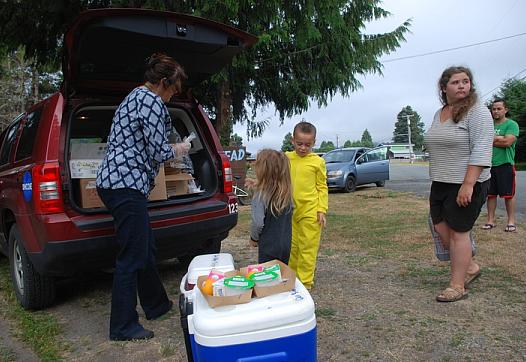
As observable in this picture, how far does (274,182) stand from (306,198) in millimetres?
499

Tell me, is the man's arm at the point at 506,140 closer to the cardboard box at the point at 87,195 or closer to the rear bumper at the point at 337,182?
the cardboard box at the point at 87,195

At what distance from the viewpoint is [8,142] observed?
453cm

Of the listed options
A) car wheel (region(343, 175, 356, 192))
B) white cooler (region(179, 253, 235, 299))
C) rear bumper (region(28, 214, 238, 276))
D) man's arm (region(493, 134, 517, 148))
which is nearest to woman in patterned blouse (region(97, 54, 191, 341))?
rear bumper (region(28, 214, 238, 276))

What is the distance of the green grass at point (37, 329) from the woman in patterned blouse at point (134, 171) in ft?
1.24

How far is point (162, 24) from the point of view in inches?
123

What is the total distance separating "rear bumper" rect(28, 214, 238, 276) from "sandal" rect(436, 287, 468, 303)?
1842 mm

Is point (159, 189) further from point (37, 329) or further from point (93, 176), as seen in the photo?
point (37, 329)

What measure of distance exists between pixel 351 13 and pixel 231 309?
12.0 metres

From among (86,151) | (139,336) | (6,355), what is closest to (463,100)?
(139,336)

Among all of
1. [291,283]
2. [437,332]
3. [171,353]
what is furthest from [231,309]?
[437,332]

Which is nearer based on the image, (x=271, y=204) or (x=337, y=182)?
(x=271, y=204)

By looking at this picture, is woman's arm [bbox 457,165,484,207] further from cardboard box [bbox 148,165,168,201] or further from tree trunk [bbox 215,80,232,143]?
tree trunk [bbox 215,80,232,143]

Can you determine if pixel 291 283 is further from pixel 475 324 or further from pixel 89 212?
pixel 89 212

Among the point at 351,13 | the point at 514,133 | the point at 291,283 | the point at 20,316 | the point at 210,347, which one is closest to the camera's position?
the point at 210,347
